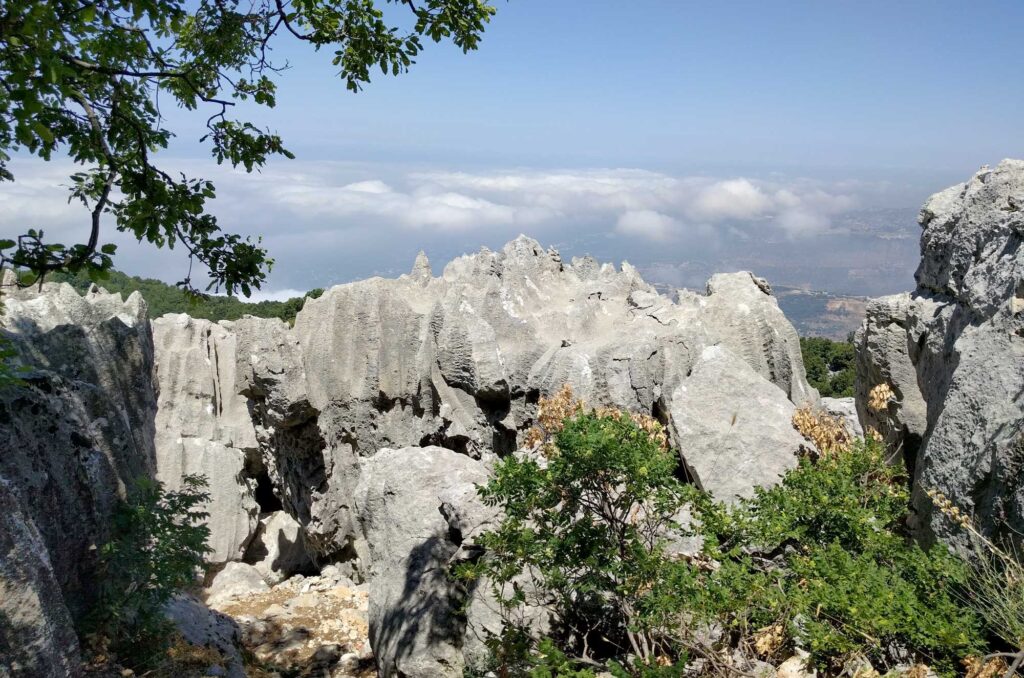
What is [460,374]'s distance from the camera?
13820mm

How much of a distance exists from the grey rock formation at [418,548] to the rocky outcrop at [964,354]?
474 cm

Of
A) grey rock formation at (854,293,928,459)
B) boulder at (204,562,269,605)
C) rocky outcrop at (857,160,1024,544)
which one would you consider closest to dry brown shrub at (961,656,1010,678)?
rocky outcrop at (857,160,1024,544)

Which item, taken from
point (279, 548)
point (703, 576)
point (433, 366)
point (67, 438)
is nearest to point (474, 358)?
point (433, 366)

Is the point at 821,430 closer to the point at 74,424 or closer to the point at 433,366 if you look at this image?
the point at 433,366

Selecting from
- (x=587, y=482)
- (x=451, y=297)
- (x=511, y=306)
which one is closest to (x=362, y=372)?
(x=451, y=297)

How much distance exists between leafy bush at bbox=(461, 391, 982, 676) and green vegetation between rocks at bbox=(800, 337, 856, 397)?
2164 centimetres

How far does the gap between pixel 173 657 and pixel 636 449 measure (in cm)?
546

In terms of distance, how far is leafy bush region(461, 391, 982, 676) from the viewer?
533 cm

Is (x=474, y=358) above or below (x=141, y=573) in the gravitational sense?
above

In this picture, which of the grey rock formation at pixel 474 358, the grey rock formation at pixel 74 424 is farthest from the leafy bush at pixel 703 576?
the grey rock formation at pixel 474 358

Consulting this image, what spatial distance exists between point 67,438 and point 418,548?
4093 millimetres

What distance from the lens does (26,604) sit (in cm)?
499

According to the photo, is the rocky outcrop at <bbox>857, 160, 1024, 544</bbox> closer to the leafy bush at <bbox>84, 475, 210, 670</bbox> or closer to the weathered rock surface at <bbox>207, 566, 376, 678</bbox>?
the leafy bush at <bbox>84, 475, 210, 670</bbox>

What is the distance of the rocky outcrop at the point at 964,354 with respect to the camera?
19.0 feet
